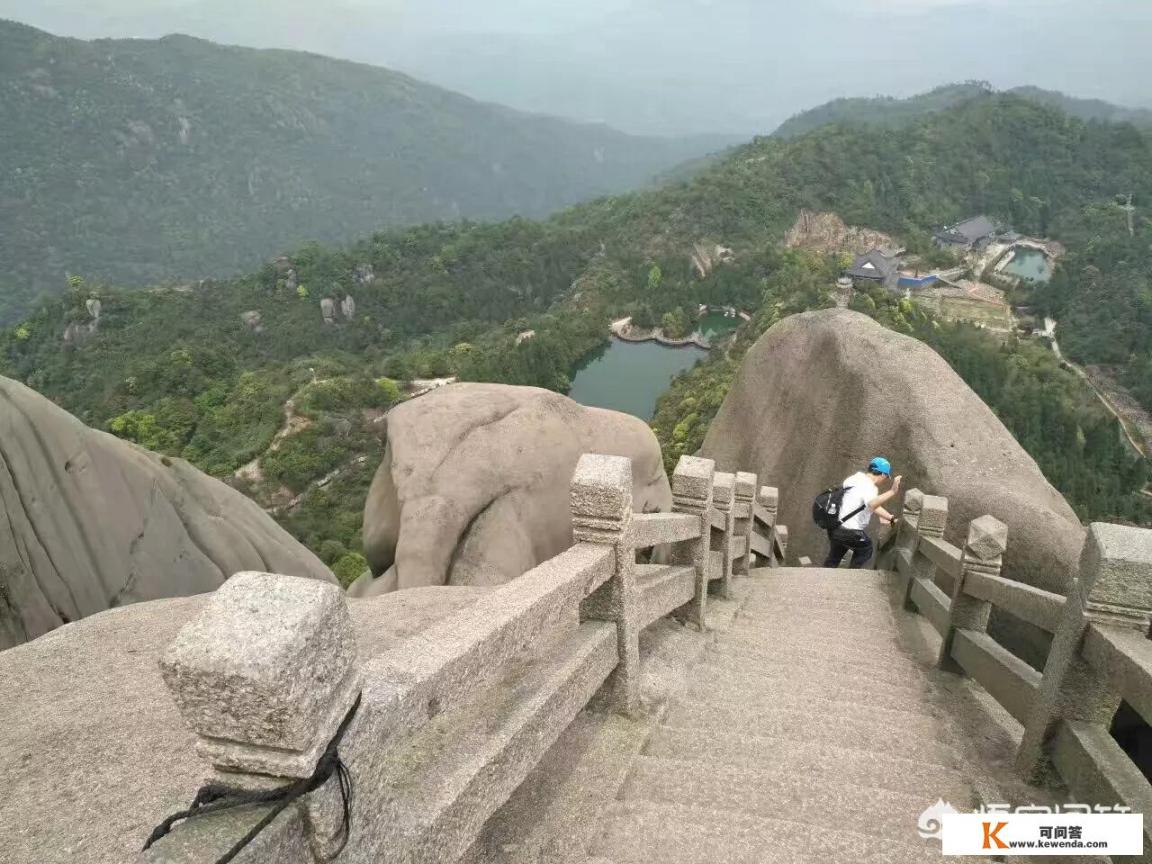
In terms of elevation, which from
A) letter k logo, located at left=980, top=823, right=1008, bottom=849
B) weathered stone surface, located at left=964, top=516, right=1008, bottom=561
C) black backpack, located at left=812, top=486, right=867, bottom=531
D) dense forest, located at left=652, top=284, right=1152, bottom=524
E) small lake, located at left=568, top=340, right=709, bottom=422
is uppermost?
weathered stone surface, located at left=964, top=516, right=1008, bottom=561

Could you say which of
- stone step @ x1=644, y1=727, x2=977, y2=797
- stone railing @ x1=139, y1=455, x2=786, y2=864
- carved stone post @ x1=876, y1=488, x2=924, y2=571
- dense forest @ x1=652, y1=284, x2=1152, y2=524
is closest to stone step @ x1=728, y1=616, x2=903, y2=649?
carved stone post @ x1=876, y1=488, x2=924, y2=571

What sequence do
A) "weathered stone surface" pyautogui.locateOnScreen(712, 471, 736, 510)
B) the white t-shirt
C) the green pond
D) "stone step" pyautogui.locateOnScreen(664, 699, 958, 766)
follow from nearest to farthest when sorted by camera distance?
"stone step" pyautogui.locateOnScreen(664, 699, 958, 766) → "weathered stone surface" pyautogui.locateOnScreen(712, 471, 736, 510) → the white t-shirt → the green pond

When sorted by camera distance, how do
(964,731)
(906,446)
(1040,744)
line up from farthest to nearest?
(906,446)
(964,731)
(1040,744)

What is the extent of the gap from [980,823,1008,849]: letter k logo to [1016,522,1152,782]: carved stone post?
65cm

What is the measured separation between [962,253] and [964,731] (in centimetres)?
9244

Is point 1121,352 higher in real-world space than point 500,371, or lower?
higher

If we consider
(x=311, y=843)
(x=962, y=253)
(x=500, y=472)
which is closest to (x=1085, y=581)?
(x=311, y=843)

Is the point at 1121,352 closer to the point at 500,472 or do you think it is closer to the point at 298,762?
the point at 500,472

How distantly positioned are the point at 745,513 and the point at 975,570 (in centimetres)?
352

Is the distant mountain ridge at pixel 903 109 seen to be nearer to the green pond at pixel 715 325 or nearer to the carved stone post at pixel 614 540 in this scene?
the green pond at pixel 715 325

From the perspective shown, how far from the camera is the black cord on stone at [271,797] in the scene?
63.1 inches

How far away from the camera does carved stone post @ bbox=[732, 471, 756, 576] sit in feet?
27.5

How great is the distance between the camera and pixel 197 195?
14575cm

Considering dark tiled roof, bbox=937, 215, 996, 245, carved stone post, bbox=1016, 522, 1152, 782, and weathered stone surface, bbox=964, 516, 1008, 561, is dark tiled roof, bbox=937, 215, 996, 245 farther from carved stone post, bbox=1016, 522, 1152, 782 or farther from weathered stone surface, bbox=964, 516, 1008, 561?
carved stone post, bbox=1016, 522, 1152, 782
